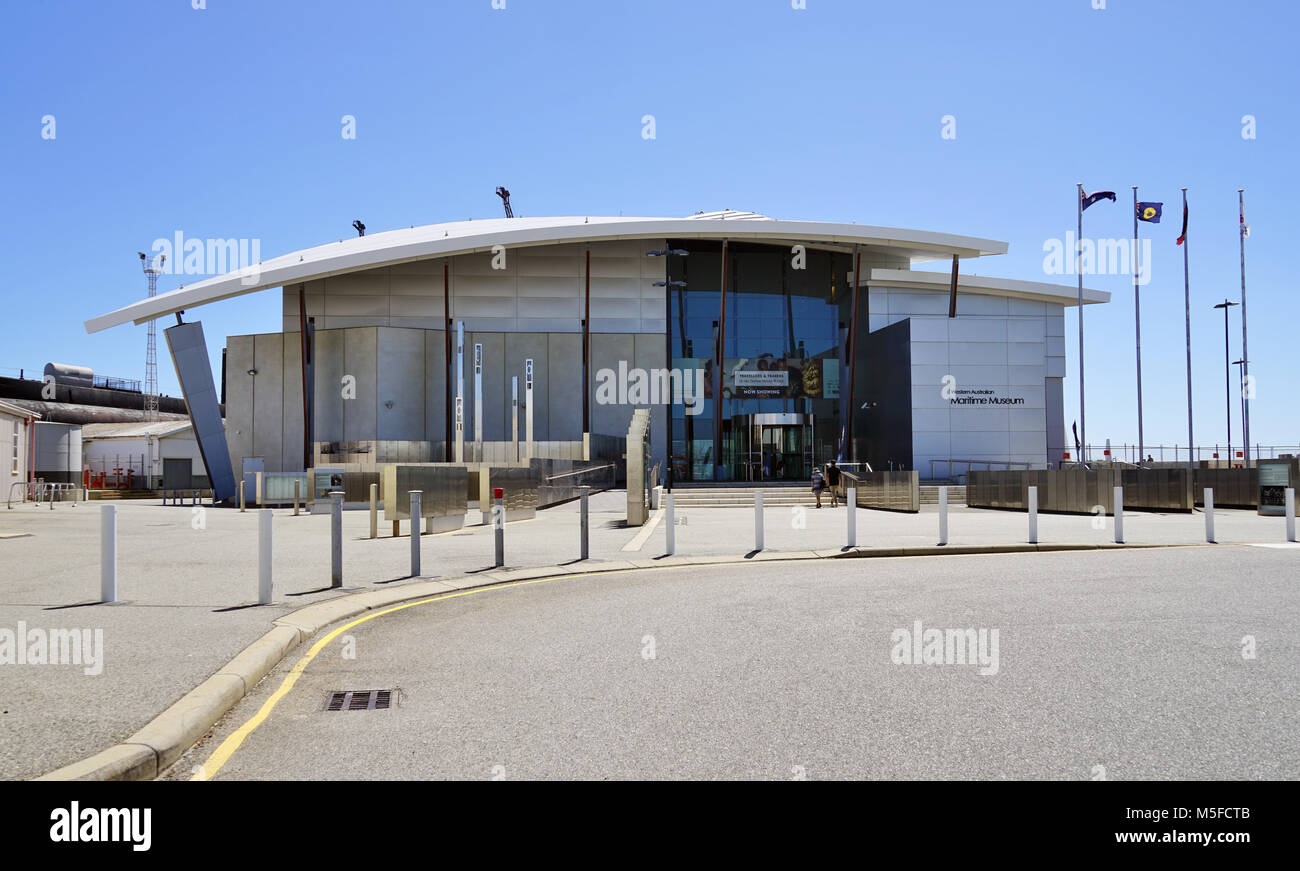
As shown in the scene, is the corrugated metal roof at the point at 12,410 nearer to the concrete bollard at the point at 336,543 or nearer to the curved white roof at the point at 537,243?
the curved white roof at the point at 537,243

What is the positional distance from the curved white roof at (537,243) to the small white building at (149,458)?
25.9 metres

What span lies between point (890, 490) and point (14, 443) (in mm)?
42206

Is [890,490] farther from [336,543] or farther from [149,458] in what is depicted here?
[149,458]

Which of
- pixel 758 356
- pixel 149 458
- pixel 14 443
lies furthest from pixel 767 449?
pixel 149 458

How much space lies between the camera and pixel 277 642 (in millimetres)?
7762

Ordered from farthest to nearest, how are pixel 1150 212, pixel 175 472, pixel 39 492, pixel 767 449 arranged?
pixel 175 472 < pixel 39 492 < pixel 767 449 < pixel 1150 212

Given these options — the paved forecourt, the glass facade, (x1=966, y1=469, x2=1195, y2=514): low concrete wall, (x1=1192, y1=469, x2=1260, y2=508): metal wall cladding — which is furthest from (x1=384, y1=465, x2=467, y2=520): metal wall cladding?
the glass facade

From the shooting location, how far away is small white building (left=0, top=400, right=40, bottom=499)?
152ft

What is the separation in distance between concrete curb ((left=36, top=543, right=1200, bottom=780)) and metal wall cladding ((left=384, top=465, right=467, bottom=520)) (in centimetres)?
602

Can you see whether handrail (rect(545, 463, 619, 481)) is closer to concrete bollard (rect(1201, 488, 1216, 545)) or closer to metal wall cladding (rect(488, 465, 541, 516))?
metal wall cladding (rect(488, 465, 541, 516))

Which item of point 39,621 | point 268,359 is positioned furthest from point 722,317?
point 39,621

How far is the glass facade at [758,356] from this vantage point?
163ft

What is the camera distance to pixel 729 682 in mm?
6484
